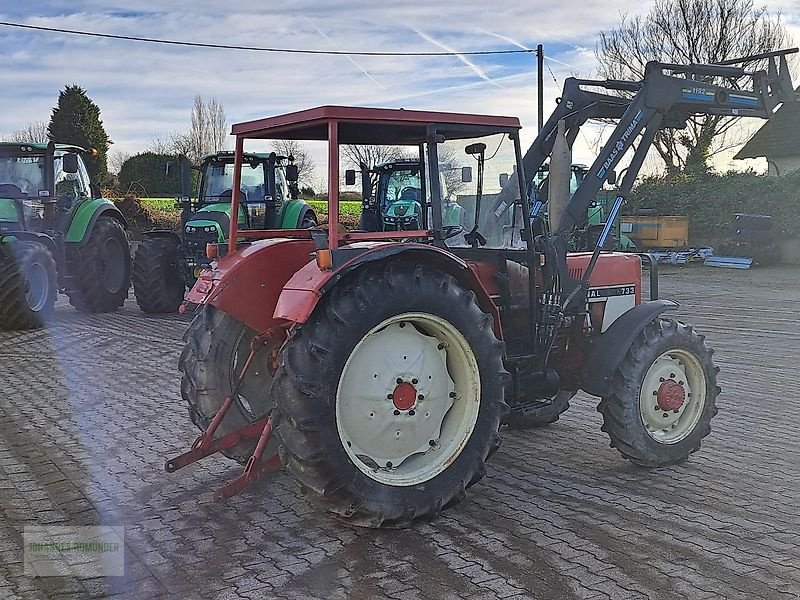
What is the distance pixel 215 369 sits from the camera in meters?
5.28

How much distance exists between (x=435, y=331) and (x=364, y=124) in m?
1.19

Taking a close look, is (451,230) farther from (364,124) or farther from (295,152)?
(295,152)

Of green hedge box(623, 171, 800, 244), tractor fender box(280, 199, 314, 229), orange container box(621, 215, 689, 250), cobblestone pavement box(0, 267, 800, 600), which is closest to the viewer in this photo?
cobblestone pavement box(0, 267, 800, 600)

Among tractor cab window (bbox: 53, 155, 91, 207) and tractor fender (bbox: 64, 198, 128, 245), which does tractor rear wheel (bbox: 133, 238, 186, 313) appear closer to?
tractor fender (bbox: 64, 198, 128, 245)

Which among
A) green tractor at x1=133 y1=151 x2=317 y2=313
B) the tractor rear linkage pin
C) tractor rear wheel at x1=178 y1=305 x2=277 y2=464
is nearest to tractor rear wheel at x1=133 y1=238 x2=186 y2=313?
green tractor at x1=133 y1=151 x2=317 y2=313

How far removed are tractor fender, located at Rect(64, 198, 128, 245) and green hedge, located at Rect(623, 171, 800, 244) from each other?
17.1 metres

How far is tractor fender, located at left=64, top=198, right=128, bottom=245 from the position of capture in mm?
13508

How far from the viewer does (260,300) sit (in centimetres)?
524

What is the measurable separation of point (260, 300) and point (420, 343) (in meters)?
1.09

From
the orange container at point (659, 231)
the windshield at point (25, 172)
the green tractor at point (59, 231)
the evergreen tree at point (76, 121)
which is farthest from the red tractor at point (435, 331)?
the evergreen tree at point (76, 121)

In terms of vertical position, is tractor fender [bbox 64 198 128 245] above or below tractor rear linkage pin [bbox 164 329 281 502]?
above

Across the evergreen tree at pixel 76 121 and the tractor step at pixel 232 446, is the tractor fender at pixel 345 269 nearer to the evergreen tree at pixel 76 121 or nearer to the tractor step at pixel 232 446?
the tractor step at pixel 232 446

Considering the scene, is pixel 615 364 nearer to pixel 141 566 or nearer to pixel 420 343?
pixel 420 343

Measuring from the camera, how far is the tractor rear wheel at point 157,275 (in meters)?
13.5
